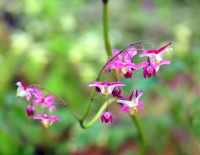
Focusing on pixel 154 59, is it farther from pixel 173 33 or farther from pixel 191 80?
pixel 173 33

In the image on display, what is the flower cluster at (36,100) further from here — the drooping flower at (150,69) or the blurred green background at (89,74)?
the blurred green background at (89,74)

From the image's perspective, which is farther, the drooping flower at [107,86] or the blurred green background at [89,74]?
the blurred green background at [89,74]

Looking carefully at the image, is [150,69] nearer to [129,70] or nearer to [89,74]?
[129,70]

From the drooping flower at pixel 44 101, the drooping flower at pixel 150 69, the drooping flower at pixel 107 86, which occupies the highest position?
the drooping flower at pixel 150 69

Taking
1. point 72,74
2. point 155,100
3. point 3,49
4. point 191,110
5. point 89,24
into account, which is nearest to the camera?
point 191,110

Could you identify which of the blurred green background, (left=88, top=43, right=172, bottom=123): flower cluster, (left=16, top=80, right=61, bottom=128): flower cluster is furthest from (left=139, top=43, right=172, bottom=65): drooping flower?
the blurred green background

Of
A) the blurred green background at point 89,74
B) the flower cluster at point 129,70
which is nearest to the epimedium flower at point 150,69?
the flower cluster at point 129,70

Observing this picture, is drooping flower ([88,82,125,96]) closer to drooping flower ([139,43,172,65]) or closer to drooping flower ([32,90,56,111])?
drooping flower ([139,43,172,65])

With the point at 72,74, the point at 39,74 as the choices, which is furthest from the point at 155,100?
the point at 39,74
